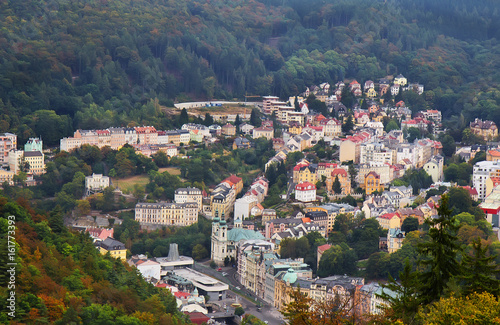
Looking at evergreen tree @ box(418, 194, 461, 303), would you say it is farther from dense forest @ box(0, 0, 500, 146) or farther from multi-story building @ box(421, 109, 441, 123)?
multi-story building @ box(421, 109, 441, 123)

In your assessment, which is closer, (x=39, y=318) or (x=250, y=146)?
(x=39, y=318)

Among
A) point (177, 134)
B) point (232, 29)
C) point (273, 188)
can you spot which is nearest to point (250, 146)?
point (177, 134)

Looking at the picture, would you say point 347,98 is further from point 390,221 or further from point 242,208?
point 390,221

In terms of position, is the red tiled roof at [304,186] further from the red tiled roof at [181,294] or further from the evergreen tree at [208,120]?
the evergreen tree at [208,120]

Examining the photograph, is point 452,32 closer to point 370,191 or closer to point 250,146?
point 250,146

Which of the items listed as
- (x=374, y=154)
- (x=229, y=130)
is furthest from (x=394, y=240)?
(x=229, y=130)

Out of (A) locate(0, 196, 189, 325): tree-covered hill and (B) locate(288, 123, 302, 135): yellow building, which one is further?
(B) locate(288, 123, 302, 135): yellow building

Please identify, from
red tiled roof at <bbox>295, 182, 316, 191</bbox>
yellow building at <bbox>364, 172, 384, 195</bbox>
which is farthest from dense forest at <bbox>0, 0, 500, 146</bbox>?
red tiled roof at <bbox>295, 182, 316, 191</bbox>
